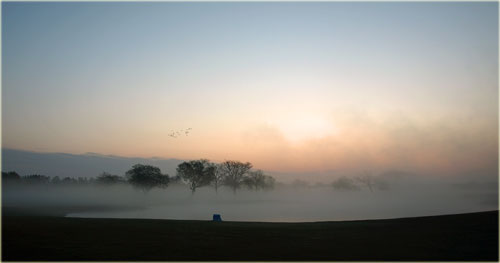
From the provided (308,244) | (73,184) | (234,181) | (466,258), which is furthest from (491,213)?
(73,184)

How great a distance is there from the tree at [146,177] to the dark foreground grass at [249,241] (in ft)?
360

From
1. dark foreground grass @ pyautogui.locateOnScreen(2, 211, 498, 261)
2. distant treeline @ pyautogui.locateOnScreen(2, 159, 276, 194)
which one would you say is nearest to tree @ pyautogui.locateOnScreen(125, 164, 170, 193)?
distant treeline @ pyautogui.locateOnScreen(2, 159, 276, 194)

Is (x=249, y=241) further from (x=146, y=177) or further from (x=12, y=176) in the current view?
(x=12, y=176)

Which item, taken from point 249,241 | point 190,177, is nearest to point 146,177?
point 190,177

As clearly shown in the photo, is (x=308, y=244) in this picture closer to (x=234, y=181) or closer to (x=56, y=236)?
(x=56, y=236)

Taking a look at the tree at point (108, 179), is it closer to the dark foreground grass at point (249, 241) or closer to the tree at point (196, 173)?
the tree at point (196, 173)

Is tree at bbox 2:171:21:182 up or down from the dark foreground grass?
down

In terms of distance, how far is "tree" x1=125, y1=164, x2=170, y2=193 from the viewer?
5497 inches

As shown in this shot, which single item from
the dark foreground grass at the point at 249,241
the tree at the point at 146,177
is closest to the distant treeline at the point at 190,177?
the tree at the point at 146,177

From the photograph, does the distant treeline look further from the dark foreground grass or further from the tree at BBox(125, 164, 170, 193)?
the dark foreground grass

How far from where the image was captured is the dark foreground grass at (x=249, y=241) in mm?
21188

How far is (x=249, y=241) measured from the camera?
2611 centimetres

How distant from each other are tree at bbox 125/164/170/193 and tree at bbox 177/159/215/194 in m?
7.89

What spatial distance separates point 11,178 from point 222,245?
162120 millimetres
